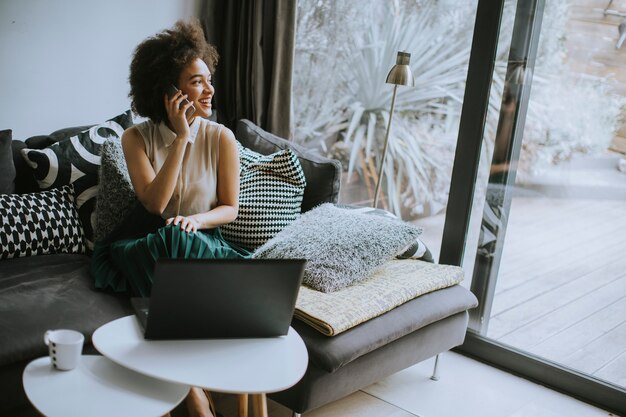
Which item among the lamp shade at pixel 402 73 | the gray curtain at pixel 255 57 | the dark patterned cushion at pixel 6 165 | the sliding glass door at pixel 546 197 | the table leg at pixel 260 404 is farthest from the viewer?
the gray curtain at pixel 255 57

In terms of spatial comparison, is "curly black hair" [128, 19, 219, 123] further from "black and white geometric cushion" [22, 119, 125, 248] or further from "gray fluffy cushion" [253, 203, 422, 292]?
"gray fluffy cushion" [253, 203, 422, 292]

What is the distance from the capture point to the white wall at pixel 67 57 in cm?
272

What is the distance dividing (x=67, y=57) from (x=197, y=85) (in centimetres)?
92

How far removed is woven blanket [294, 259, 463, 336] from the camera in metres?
2.08

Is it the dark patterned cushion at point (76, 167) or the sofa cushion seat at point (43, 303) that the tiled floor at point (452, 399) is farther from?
the dark patterned cushion at point (76, 167)

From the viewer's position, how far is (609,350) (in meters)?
2.70

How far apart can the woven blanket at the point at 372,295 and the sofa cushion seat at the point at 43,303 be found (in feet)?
1.88

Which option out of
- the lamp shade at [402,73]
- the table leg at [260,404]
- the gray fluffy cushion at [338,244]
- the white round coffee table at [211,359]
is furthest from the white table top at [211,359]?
the lamp shade at [402,73]

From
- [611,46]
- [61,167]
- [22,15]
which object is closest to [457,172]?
[611,46]

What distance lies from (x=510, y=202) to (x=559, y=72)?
56cm

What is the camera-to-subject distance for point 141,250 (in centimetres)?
212

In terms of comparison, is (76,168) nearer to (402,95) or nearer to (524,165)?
(402,95)

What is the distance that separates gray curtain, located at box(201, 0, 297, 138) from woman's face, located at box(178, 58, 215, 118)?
1.03 meters

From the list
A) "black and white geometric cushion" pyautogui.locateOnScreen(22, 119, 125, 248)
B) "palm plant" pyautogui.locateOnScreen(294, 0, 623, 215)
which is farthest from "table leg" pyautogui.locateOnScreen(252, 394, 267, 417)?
"palm plant" pyautogui.locateOnScreen(294, 0, 623, 215)
